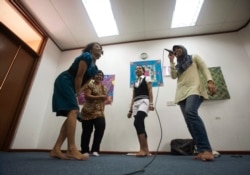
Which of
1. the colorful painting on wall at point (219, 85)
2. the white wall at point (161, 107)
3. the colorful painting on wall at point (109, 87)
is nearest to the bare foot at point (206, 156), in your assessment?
the white wall at point (161, 107)

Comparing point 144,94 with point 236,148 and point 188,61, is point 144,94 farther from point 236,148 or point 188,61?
point 236,148

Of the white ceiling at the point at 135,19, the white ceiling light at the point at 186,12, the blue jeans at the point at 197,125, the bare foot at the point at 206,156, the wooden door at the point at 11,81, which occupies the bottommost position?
the bare foot at the point at 206,156

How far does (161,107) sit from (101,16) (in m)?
1.92

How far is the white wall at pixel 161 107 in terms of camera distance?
221 cm

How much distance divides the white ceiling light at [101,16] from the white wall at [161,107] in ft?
1.39

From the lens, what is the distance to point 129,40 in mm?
3115

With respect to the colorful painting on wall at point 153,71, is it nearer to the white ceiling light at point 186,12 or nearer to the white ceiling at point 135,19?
the white ceiling at point 135,19

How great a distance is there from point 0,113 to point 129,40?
251 cm

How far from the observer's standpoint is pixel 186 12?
253 cm

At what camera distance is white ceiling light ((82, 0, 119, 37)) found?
239 centimetres

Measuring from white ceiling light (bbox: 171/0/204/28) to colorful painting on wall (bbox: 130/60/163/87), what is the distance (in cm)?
79

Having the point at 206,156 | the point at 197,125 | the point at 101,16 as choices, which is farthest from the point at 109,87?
the point at 206,156

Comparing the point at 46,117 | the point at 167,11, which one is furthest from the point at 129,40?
the point at 46,117

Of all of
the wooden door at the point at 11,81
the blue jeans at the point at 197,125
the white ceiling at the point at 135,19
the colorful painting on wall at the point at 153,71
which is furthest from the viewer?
the colorful painting on wall at the point at 153,71
